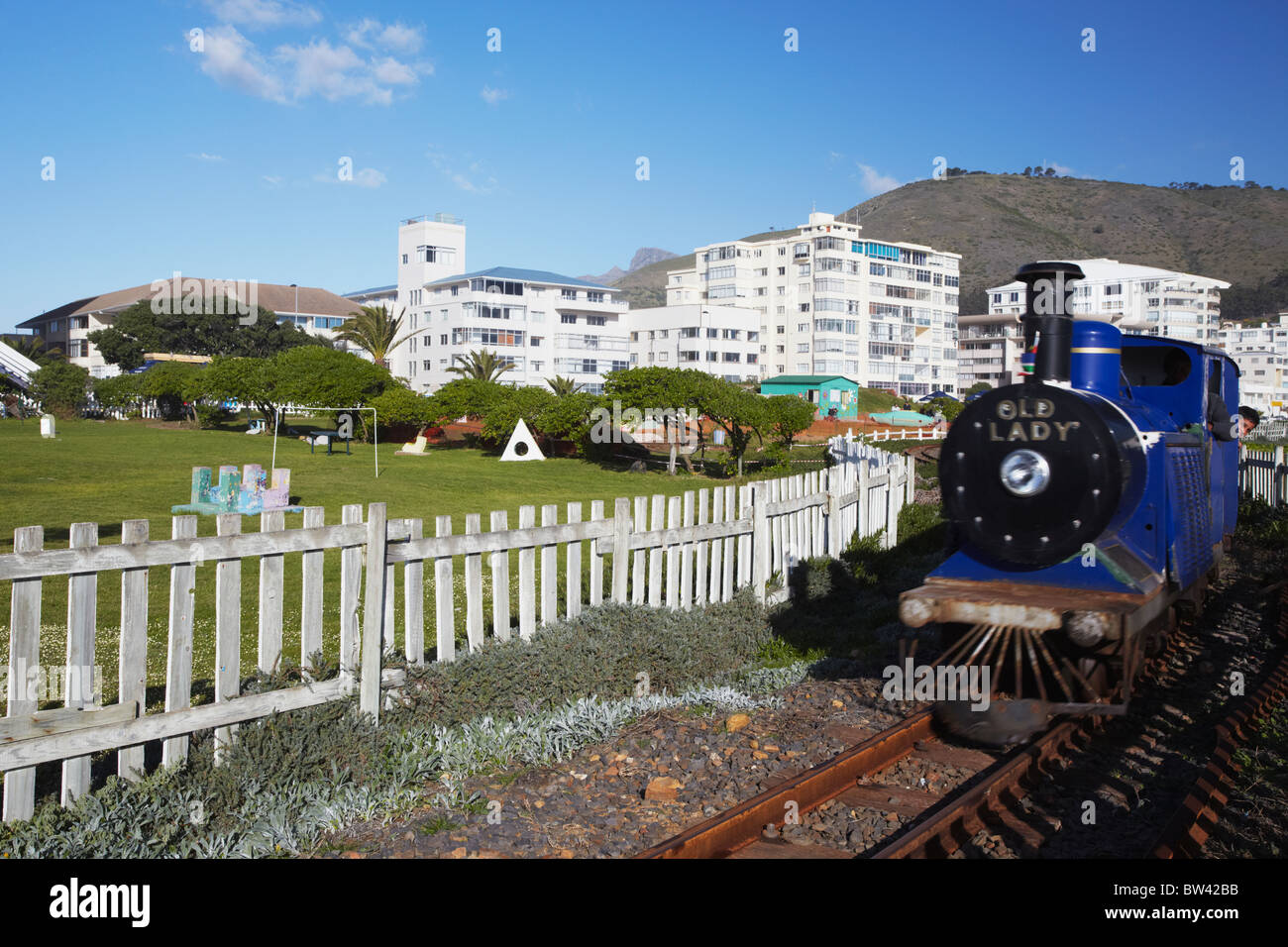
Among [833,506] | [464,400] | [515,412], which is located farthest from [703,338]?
[833,506]

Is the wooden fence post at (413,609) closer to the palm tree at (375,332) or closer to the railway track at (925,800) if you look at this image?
the railway track at (925,800)

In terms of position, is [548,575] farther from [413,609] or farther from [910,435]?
[910,435]

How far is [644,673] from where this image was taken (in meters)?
7.27

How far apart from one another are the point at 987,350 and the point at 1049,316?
422 ft

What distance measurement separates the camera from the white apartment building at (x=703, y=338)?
92312 millimetres

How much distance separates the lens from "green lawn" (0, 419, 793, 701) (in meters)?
9.41

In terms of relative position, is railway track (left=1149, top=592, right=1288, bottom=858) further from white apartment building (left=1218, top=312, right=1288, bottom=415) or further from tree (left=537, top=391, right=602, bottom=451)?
white apartment building (left=1218, top=312, right=1288, bottom=415)

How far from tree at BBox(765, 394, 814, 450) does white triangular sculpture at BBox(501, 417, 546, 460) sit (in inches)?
378

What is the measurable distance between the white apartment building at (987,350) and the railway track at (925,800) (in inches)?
4646

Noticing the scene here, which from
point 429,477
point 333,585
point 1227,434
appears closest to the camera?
point 1227,434

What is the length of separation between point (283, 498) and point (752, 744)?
13861 millimetres

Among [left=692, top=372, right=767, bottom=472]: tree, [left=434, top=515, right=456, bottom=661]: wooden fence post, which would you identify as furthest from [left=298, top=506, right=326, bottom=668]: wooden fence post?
[left=692, top=372, right=767, bottom=472]: tree
